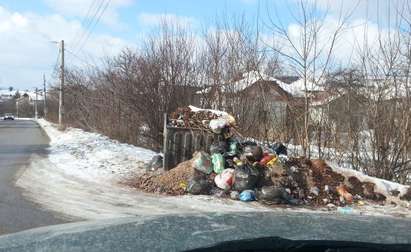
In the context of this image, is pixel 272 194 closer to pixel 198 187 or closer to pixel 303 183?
pixel 303 183

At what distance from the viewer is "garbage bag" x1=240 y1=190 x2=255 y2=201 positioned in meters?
11.4

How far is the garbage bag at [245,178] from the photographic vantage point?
11719 millimetres

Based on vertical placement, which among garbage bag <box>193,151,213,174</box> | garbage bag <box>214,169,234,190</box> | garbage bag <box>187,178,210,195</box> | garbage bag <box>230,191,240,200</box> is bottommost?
garbage bag <box>230,191,240,200</box>

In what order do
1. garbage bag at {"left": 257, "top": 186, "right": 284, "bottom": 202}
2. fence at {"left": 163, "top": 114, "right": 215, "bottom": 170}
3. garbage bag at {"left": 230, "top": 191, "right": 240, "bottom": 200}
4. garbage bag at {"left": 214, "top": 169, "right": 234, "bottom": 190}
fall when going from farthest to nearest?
fence at {"left": 163, "top": 114, "right": 215, "bottom": 170} < garbage bag at {"left": 214, "top": 169, "right": 234, "bottom": 190} < garbage bag at {"left": 230, "top": 191, "right": 240, "bottom": 200} < garbage bag at {"left": 257, "top": 186, "right": 284, "bottom": 202}

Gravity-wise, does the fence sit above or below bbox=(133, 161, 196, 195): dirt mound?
above

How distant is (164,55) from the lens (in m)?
21.6

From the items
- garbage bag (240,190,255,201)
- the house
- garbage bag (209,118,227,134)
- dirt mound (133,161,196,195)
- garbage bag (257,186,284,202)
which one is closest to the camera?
garbage bag (257,186,284,202)

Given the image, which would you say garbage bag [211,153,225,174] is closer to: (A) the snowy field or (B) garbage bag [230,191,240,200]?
(B) garbage bag [230,191,240,200]

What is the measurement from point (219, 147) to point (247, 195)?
2.03 meters

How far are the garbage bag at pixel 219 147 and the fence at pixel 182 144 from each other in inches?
33.7

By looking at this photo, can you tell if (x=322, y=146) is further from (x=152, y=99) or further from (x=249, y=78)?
(x=152, y=99)

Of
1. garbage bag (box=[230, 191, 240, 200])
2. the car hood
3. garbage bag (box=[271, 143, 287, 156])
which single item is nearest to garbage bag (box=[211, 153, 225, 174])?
garbage bag (box=[230, 191, 240, 200])

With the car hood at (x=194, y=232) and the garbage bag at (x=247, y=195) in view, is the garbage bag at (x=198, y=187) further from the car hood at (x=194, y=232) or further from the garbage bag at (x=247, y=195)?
the car hood at (x=194, y=232)

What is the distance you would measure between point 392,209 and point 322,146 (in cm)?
442
